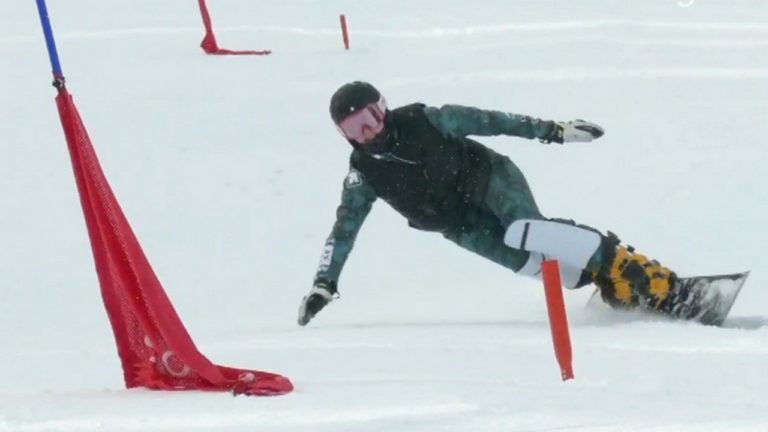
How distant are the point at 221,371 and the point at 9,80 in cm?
964

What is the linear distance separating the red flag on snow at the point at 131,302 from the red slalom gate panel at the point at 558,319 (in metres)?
1.05

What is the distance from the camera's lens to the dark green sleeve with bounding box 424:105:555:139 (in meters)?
6.03

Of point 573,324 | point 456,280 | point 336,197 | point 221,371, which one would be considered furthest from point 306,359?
point 336,197

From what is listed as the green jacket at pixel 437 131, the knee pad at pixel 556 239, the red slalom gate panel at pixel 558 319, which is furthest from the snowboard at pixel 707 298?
the red slalom gate panel at pixel 558 319

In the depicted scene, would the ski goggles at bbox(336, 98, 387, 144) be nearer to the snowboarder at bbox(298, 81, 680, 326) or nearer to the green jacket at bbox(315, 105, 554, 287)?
the snowboarder at bbox(298, 81, 680, 326)

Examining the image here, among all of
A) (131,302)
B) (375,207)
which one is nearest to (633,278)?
(131,302)

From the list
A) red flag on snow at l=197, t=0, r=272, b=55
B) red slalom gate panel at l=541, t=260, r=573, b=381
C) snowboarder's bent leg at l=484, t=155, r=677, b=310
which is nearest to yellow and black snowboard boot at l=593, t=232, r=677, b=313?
snowboarder's bent leg at l=484, t=155, r=677, b=310

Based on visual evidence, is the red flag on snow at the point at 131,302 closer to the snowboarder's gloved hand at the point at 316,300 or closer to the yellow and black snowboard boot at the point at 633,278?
the snowboarder's gloved hand at the point at 316,300

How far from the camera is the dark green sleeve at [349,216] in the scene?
6059 mm

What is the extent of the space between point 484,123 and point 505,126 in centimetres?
9

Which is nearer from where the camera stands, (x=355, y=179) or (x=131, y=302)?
(x=131, y=302)

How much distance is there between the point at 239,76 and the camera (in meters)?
13.7

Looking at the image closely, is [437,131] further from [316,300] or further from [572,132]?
[316,300]

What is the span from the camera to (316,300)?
578 cm
